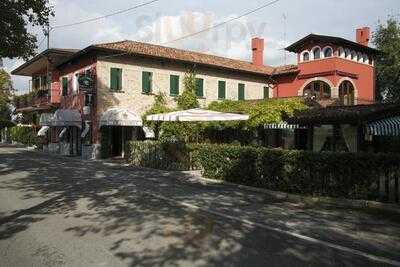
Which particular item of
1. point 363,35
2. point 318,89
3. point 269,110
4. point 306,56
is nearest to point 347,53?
point 306,56

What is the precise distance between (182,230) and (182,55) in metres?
29.1

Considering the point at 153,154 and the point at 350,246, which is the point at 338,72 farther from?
the point at 350,246

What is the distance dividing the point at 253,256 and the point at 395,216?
530cm

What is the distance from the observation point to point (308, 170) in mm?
14555

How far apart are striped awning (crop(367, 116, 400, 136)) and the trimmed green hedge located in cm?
3366

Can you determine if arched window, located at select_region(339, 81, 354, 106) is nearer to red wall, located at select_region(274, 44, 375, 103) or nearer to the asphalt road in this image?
red wall, located at select_region(274, 44, 375, 103)

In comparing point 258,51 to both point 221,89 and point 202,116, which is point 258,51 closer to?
point 221,89

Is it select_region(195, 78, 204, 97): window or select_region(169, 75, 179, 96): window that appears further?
select_region(195, 78, 204, 97): window

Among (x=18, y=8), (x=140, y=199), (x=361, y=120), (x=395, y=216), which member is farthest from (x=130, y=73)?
(x=395, y=216)

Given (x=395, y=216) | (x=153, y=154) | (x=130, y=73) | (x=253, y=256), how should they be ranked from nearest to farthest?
(x=253, y=256), (x=395, y=216), (x=153, y=154), (x=130, y=73)

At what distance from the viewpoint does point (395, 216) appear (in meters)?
11.3

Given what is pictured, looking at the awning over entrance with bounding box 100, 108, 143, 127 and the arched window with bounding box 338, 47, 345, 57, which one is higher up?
the arched window with bounding box 338, 47, 345, 57

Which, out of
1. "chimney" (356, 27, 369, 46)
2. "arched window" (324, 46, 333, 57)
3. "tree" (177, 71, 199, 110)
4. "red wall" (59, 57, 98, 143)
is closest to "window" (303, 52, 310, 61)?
"arched window" (324, 46, 333, 57)

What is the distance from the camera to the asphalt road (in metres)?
7.34
